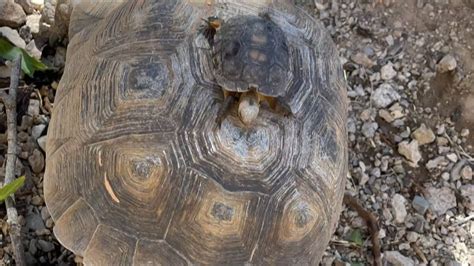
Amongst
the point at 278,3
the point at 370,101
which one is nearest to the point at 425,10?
the point at 370,101

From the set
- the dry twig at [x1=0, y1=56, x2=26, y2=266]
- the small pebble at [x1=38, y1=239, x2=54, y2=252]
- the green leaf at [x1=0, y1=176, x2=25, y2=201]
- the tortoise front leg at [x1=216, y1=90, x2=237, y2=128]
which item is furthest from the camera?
the small pebble at [x1=38, y1=239, x2=54, y2=252]

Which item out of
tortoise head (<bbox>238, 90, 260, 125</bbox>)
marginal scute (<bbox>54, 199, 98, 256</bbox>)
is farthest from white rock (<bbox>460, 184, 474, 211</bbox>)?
marginal scute (<bbox>54, 199, 98, 256</bbox>)

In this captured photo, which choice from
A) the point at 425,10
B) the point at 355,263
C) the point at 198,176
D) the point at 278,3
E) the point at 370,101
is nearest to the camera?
the point at 198,176

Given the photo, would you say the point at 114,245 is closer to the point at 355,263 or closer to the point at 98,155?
the point at 98,155

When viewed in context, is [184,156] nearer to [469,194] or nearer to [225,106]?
[225,106]

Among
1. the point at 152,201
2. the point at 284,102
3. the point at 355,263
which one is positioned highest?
the point at 284,102

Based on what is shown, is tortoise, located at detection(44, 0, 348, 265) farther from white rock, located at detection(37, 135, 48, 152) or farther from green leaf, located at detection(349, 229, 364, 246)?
green leaf, located at detection(349, 229, 364, 246)

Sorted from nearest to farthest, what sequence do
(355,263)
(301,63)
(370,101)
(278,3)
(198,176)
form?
1. (198,176)
2. (301,63)
3. (278,3)
4. (355,263)
5. (370,101)

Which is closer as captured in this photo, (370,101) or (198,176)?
(198,176)
